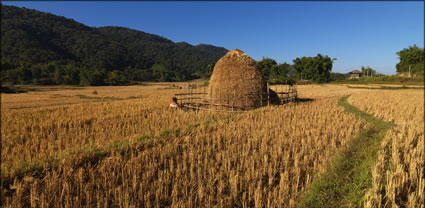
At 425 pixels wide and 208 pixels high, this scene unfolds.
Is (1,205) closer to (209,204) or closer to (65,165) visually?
(65,165)

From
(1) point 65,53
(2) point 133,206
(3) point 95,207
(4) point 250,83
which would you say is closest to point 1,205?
(3) point 95,207

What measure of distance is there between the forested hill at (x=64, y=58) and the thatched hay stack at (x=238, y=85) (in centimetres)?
4945

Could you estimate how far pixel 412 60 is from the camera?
46.3 metres

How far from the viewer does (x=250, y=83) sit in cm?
1109

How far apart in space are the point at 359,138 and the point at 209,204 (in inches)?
211

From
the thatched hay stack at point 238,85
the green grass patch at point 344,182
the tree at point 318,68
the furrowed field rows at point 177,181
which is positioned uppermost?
the tree at point 318,68

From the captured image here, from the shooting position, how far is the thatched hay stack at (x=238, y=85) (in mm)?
10664

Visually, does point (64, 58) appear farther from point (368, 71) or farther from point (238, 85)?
point (368, 71)

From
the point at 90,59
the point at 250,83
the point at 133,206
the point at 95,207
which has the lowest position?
the point at 95,207

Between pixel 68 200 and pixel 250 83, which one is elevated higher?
pixel 250 83

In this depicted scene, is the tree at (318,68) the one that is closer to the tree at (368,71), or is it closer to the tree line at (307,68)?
the tree line at (307,68)

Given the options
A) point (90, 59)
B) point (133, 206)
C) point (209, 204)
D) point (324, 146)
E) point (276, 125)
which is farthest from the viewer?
point (90, 59)

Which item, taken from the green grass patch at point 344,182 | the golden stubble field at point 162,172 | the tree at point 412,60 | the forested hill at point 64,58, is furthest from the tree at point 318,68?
the green grass patch at point 344,182

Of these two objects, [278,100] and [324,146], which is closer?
[324,146]
